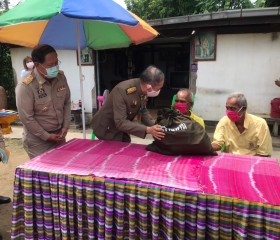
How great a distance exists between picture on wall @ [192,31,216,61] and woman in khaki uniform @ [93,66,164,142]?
418 centimetres

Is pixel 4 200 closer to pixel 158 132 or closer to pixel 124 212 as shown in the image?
pixel 124 212

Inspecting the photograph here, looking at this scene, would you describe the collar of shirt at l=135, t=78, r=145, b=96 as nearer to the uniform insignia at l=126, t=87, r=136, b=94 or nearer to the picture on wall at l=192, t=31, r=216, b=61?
the uniform insignia at l=126, t=87, r=136, b=94

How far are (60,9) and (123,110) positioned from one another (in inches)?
37.3

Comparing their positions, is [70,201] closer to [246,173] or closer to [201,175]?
[201,175]

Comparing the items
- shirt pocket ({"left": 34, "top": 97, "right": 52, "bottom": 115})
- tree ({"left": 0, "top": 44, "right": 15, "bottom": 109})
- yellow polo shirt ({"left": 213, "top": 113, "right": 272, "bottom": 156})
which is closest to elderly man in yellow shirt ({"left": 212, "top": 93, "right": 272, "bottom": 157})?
yellow polo shirt ({"left": 213, "top": 113, "right": 272, "bottom": 156})

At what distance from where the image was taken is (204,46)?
6422 millimetres

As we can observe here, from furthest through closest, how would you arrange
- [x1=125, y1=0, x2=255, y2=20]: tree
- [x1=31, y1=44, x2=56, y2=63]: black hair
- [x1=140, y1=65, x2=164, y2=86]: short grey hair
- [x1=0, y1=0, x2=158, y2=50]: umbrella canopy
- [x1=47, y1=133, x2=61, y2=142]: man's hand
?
[x1=125, y1=0, x2=255, y2=20]: tree, [x1=47, y1=133, x2=61, y2=142]: man's hand, [x1=31, y1=44, x2=56, y2=63]: black hair, [x1=140, y1=65, x2=164, y2=86]: short grey hair, [x1=0, y1=0, x2=158, y2=50]: umbrella canopy

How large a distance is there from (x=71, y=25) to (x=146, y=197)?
2.36 meters

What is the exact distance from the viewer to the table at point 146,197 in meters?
1.60

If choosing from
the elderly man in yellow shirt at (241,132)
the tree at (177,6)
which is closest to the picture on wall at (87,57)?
the elderly man in yellow shirt at (241,132)

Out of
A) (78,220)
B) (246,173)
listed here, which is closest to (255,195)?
(246,173)

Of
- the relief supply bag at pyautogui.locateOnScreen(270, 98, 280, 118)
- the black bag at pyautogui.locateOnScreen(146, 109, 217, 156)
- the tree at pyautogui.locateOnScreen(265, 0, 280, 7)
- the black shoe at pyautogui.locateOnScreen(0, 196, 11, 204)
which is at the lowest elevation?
the black shoe at pyautogui.locateOnScreen(0, 196, 11, 204)

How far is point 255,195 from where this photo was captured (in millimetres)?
1594

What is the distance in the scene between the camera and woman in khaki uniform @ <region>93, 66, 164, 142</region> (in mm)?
2340
